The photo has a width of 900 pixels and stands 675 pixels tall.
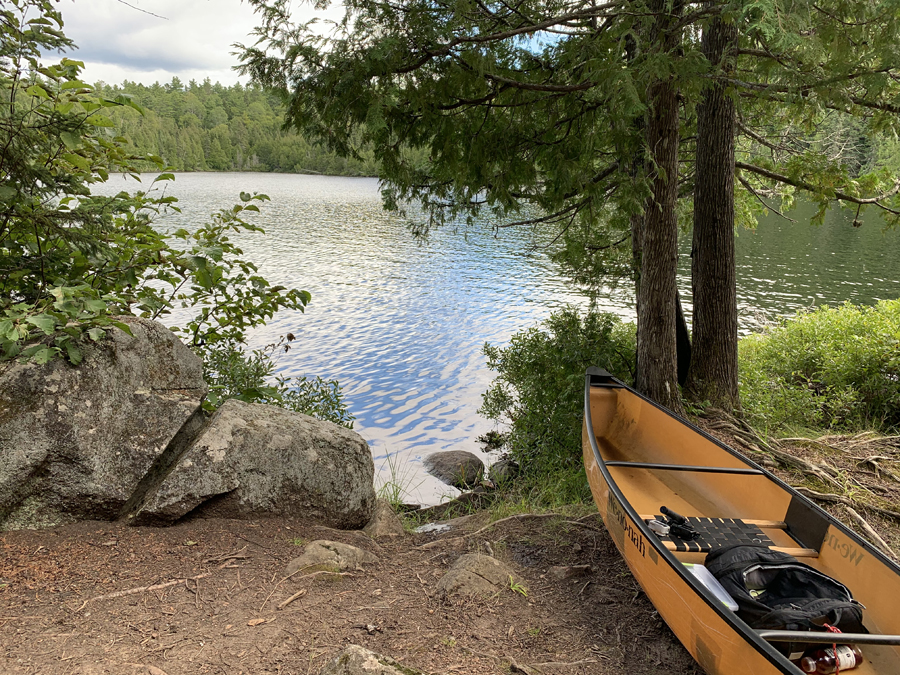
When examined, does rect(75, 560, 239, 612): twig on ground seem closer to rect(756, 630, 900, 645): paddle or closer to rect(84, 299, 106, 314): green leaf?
rect(84, 299, 106, 314): green leaf

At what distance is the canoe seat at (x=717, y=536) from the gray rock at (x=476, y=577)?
3.69 feet

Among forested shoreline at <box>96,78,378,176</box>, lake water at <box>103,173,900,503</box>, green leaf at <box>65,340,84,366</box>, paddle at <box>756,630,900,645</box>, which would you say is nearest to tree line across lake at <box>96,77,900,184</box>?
forested shoreline at <box>96,78,378,176</box>

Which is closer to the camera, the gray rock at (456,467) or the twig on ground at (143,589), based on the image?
the twig on ground at (143,589)

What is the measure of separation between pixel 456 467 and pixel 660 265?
412 centimetres

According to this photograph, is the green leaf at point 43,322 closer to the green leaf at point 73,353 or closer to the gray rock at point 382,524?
the green leaf at point 73,353

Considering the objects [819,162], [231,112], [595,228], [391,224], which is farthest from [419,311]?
[231,112]

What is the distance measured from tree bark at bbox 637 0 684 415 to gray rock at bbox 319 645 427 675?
4442 mm

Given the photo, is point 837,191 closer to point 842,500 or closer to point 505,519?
point 842,500

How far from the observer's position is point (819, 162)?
20.7ft

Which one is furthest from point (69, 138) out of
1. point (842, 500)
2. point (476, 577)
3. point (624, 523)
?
point (842, 500)

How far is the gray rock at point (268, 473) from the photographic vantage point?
11.9 ft

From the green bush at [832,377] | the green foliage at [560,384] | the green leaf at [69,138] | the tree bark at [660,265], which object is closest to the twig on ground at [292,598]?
the green leaf at [69,138]

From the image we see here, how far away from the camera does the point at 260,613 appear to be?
2893 mm

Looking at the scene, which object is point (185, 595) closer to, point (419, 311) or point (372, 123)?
point (372, 123)
